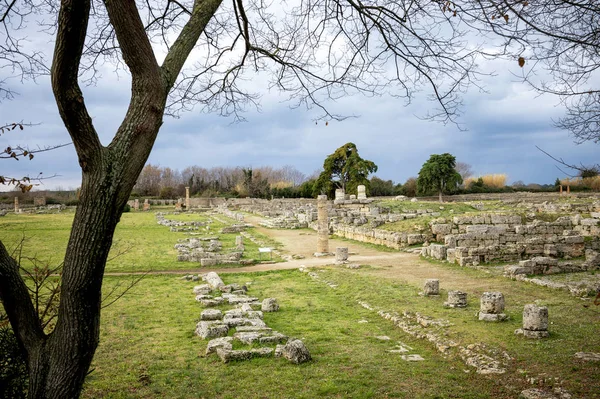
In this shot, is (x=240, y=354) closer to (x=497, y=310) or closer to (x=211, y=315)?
(x=211, y=315)

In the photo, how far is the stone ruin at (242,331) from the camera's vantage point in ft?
25.3

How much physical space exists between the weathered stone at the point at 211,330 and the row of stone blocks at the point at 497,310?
549 cm

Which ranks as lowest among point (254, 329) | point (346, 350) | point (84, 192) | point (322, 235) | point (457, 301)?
point (346, 350)

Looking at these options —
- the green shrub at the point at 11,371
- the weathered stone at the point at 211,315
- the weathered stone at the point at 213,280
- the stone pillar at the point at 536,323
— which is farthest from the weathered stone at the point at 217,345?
the weathered stone at the point at 213,280

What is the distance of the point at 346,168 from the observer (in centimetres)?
5744

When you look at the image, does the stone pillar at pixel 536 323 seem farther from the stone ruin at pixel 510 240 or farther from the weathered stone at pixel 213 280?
the weathered stone at pixel 213 280

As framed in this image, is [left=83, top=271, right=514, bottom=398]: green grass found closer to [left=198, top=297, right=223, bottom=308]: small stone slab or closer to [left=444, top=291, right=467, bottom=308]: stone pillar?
[left=198, top=297, right=223, bottom=308]: small stone slab

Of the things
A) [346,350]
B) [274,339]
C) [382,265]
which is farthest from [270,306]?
[382,265]

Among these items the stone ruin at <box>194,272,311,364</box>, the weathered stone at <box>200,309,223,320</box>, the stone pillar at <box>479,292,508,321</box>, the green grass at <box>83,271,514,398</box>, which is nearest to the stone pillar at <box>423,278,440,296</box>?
the green grass at <box>83,271,514,398</box>

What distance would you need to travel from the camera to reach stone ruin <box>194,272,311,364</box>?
25.3 feet

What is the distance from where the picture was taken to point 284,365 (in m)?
7.43

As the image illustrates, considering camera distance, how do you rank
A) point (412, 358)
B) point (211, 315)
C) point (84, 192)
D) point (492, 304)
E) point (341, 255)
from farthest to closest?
1. point (341, 255)
2. point (211, 315)
3. point (492, 304)
4. point (412, 358)
5. point (84, 192)

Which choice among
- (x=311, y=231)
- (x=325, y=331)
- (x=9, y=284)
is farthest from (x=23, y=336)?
(x=311, y=231)

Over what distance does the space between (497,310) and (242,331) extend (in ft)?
18.2
